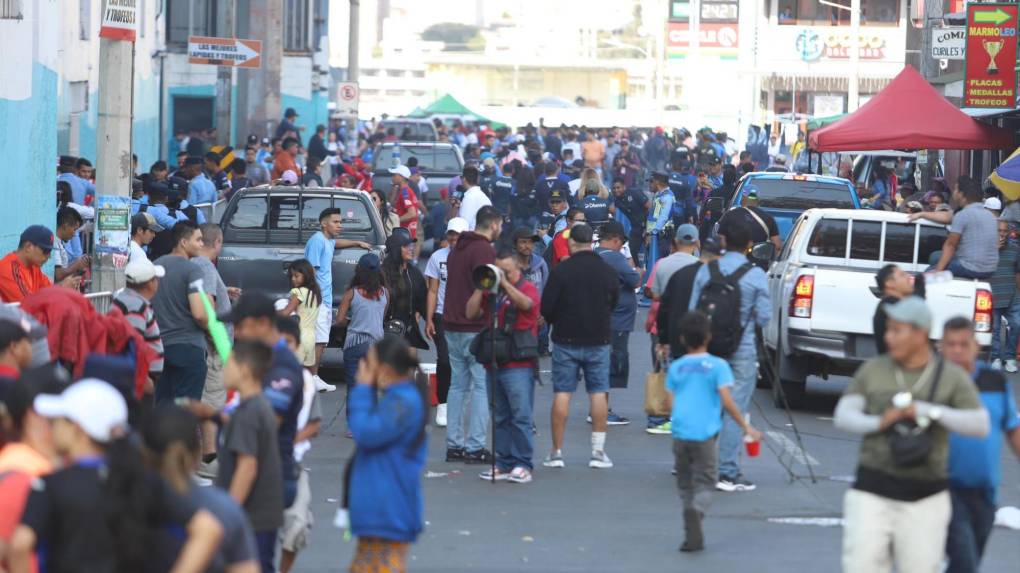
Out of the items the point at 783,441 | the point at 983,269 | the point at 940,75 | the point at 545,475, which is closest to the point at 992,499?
the point at 545,475

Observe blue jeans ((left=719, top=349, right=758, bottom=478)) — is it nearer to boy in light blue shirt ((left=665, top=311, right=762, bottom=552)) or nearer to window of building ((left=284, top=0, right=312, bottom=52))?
boy in light blue shirt ((left=665, top=311, right=762, bottom=552))

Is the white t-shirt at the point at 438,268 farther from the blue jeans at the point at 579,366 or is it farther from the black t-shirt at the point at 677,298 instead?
the black t-shirt at the point at 677,298

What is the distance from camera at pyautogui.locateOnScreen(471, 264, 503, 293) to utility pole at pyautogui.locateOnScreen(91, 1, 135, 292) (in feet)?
10.5

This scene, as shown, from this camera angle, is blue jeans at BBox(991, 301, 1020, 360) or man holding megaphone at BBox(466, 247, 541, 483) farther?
blue jeans at BBox(991, 301, 1020, 360)

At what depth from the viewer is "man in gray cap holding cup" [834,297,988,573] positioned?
6641mm

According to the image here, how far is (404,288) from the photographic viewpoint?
13453 millimetres

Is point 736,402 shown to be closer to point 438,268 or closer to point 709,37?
point 438,268

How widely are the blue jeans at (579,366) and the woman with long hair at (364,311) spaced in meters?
1.64

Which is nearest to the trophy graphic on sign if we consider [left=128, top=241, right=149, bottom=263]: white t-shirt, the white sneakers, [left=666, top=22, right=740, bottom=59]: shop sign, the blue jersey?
the blue jersey

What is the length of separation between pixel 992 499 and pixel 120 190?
8.07m

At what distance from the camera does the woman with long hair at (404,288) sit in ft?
44.0

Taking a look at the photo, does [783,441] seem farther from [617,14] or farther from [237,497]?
[617,14]

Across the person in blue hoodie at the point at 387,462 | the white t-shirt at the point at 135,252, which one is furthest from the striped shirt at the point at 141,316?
the person in blue hoodie at the point at 387,462

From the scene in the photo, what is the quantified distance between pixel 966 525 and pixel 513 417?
15.8 ft
